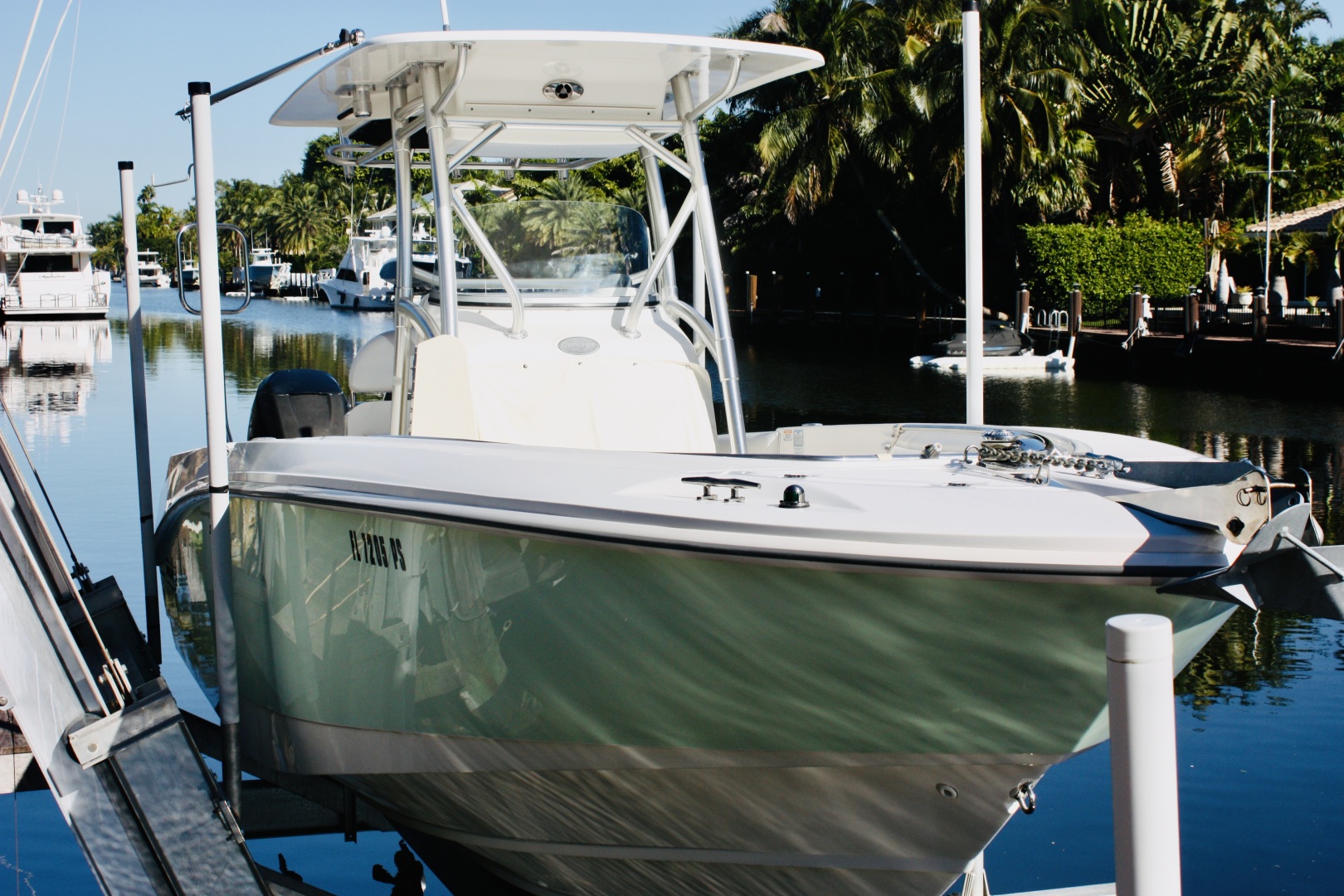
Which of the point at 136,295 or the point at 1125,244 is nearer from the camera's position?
the point at 136,295

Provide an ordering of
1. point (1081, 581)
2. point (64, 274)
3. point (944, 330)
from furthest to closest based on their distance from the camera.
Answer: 1. point (64, 274)
2. point (944, 330)
3. point (1081, 581)

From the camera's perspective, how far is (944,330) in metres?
36.5

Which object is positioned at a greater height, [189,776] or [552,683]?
[552,683]

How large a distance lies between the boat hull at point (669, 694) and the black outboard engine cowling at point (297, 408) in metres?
0.96

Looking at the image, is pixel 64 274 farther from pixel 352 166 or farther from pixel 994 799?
pixel 994 799

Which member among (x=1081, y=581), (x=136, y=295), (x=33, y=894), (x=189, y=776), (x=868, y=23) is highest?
(x=868, y=23)

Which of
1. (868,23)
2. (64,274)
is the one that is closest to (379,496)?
(868,23)

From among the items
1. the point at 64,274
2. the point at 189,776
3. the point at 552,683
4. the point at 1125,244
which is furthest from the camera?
the point at 64,274

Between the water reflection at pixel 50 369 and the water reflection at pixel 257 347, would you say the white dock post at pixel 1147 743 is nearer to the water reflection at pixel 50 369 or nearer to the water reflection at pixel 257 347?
the water reflection at pixel 50 369

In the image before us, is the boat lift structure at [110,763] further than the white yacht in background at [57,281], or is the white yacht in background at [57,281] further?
the white yacht in background at [57,281]

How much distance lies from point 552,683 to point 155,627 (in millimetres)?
2841

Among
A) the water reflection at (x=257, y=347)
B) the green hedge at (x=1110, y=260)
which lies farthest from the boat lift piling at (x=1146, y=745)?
the green hedge at (x=1110, y=260)

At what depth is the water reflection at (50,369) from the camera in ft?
62.3

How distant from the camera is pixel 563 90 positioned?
225 inches
